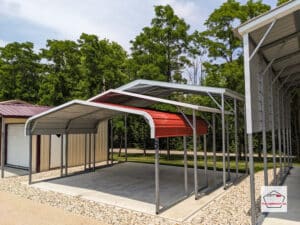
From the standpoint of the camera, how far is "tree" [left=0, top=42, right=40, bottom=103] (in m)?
24.2

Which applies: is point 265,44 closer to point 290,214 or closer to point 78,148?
point 290,214

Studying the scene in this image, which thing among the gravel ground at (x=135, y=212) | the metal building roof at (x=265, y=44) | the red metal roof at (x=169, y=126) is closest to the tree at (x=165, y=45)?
the red metal roof at (x=169, y=126)

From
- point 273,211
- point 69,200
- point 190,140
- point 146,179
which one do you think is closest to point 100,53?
point 190,140

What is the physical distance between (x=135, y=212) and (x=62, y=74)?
620 inches

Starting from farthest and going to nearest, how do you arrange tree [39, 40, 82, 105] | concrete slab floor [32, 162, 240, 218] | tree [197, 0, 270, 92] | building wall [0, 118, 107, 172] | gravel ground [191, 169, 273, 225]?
tree [39, 40, 82, 105]
tree [197, 0, 270, 92]
building wall [0, 118, 107, 172]
concrete slab floor [32, 162, 240, 218]
gravel ground [191, 169, 273, 225]

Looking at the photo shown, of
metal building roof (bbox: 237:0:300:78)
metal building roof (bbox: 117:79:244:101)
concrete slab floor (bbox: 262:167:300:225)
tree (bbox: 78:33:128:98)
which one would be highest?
tree (bbox: 78:33:128:98)

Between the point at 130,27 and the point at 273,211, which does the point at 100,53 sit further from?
the point at 273,211

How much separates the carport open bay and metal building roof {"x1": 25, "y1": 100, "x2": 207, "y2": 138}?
5.50ft

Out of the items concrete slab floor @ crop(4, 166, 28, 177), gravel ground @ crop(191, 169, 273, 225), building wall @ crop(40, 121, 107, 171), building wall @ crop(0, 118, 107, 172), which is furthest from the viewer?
building wall @ crop(40, 121, 107, 171)

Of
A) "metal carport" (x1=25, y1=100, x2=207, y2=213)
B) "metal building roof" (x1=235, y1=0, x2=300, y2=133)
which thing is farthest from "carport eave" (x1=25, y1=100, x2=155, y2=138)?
"metal building roof" (x1=235, y1=0, x2=300, y2=133)

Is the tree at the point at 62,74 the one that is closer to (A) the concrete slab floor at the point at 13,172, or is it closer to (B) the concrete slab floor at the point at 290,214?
(A) the concrete slab floor at the point at 13,172

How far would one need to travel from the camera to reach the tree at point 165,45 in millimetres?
15367

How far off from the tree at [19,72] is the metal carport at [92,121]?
1569cm

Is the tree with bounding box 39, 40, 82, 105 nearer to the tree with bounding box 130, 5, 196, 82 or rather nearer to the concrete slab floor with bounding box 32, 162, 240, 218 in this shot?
the tree with bounding box 130, 5, 196, 82
